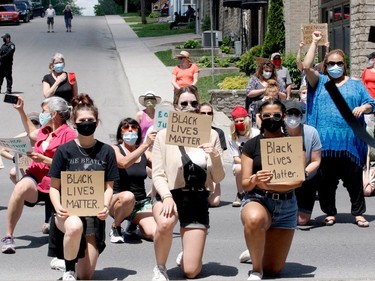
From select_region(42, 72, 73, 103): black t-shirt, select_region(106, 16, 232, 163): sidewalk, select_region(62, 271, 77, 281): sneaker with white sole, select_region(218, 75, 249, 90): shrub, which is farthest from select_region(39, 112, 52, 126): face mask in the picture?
select_region(218, 75, 249, 90): shrub

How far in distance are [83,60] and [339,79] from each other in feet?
88.0

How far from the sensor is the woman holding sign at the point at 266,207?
7699 mm

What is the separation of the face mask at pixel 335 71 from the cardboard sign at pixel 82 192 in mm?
3517

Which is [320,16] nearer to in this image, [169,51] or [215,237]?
[169,51]

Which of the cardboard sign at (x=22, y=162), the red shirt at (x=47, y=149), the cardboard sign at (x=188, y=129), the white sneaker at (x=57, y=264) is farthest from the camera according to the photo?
the cardboard sign at (x=22, y=162)

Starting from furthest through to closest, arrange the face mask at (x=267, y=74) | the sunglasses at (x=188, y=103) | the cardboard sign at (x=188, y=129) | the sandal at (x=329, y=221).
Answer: the face mask at (x=267, y=74), the sandal at (x=329, y=221), the sunglasses at (x=188, y=103), the cardboard sign at (x=188, y=129)

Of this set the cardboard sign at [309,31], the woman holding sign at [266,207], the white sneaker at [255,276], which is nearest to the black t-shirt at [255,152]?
the woman holding sign at [266,207]

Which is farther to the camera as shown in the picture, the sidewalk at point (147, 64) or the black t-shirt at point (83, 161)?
the sidewalk at point (147, 64)

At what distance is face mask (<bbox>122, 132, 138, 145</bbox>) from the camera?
972cm

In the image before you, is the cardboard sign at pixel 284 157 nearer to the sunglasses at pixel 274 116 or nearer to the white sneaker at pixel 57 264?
the sunglasses at pixel 274 116

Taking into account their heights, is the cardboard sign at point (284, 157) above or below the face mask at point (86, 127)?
below

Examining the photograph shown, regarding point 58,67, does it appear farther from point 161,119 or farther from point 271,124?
point 271,124

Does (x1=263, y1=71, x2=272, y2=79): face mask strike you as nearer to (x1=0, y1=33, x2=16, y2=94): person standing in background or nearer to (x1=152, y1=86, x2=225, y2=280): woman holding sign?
(x1=152, y1=86, x2=225, y2=280): woman holding sign

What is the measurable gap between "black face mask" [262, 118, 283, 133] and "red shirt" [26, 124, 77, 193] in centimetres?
212
